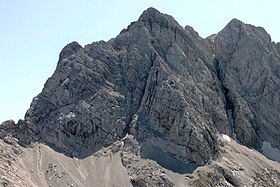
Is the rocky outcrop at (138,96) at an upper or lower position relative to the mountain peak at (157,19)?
lower

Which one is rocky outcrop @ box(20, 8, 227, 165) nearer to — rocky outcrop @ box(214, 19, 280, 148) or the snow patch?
rocky outcrop @ box(214, 19, 280, 148)

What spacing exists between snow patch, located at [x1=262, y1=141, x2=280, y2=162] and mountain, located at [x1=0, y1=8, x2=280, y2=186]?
0.48 metres

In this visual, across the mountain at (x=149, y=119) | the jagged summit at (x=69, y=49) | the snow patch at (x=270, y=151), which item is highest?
the jagged summit at (x=69, y=49)

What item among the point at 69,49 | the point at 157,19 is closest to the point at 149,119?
the point at 69,49

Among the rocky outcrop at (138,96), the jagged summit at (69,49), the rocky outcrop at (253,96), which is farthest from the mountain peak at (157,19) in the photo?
the jagged summit at (69,49)

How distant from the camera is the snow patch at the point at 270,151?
164m

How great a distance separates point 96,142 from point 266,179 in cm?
6358

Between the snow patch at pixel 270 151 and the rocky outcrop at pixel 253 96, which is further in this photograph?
the rocky outcrop at pixel 253 96

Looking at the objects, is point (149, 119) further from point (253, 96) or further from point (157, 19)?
point (157, 19)

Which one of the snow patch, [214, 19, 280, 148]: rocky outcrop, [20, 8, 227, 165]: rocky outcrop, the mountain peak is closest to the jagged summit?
[20, 8, 227, 165]: rocky outcrop

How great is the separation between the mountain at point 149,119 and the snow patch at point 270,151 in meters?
0.48

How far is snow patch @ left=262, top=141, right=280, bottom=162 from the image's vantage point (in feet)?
537

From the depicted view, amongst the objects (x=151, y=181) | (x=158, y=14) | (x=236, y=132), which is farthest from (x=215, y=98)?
(x=151, y=181)

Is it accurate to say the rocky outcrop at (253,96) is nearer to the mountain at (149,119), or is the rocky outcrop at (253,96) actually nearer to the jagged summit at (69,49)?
the mountain at (149,119)
